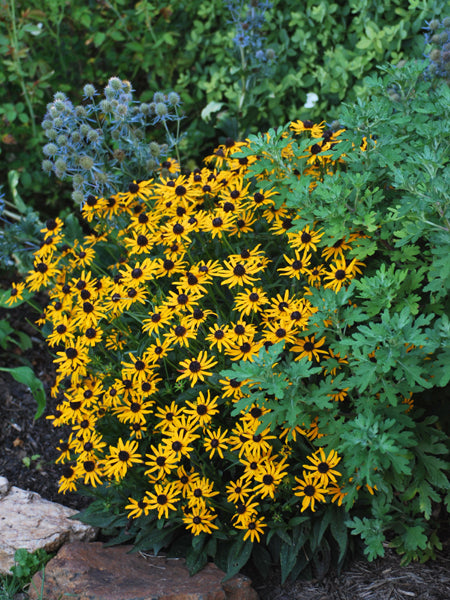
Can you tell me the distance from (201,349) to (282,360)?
1.12 feet

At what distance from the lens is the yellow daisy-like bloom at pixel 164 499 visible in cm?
253

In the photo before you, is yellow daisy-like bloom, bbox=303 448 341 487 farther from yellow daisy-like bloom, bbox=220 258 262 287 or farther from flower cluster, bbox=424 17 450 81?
flower cluster, bbox=424 17 450 81

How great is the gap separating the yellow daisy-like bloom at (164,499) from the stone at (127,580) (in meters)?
0.26

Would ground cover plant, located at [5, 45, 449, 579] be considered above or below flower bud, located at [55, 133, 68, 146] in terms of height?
below

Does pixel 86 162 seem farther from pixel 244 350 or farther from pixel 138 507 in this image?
pixel 138 507

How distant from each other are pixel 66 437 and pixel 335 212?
2.18 metres

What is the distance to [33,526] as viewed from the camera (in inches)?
119

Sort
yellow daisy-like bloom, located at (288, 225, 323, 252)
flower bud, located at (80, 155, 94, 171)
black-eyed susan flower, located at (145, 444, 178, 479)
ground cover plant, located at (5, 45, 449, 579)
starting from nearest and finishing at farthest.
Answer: ground cover plant, located at (5, 45, 449, 579) → black-eyed susan flower, located at (145, 444, 178, 479) → yellow daisy-like bloom, located at (288, 225, 323, 252) → flower bud, located at (80, 155, 94, 171)

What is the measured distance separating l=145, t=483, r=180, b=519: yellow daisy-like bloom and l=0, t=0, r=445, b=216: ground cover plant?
2.65 metres

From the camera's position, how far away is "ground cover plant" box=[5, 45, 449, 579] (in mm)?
2221

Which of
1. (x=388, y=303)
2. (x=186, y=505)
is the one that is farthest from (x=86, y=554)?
(x=388, y=303)

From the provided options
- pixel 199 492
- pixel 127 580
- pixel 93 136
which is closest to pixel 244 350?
pixel 199 492

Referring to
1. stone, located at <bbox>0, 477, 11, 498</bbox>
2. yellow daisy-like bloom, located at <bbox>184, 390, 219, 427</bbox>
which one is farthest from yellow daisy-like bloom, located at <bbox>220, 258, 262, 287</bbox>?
stone, located at <bbox>0, 477, 11, 498</bbox>

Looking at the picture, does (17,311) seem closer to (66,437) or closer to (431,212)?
(66,437)
